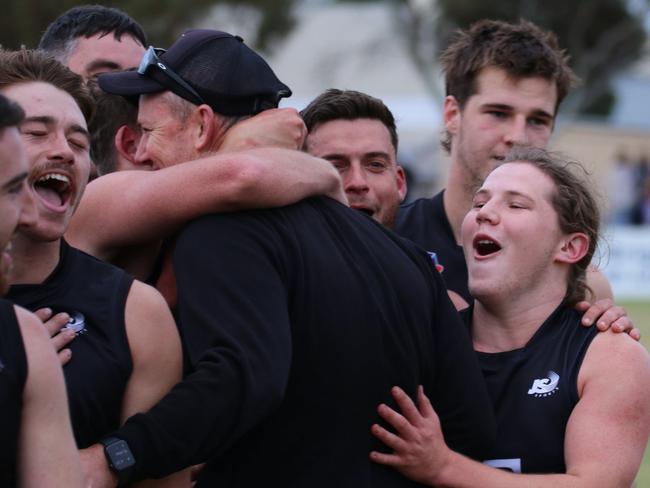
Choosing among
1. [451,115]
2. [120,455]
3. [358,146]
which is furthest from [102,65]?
[120,455]

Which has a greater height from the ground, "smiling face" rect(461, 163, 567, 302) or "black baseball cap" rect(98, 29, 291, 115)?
"black baseball cap" rect(98, 29, 291, 115)

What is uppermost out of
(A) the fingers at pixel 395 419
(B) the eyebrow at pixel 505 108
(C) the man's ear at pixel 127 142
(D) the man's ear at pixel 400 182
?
(B) the eyebrow at pixel 505 108

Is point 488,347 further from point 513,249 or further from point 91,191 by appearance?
point 91,191

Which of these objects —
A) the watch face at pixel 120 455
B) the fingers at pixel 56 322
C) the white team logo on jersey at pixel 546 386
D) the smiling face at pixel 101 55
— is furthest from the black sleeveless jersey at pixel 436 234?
the watch face at pixel 120 455

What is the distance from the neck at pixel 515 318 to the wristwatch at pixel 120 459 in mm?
1426

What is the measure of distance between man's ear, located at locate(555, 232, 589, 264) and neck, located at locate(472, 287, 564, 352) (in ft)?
0.41

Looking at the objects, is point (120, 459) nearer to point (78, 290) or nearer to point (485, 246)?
point (78, 290)

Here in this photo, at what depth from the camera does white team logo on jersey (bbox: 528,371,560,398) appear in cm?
377

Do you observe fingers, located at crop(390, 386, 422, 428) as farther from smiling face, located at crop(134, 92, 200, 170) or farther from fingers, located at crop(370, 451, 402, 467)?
smiling face, located at crop(134, 92, 200, 170)

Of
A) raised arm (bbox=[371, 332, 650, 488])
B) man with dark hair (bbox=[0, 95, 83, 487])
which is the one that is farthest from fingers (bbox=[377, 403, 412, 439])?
man with dark hair (bbox=[0, 95, 83, 487])

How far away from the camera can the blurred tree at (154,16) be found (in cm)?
2558

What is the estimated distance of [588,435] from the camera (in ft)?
11.8

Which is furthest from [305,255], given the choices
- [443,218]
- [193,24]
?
[193,24]

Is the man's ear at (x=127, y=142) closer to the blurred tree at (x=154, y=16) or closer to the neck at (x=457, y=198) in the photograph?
the neck at (x=457, y=198)
